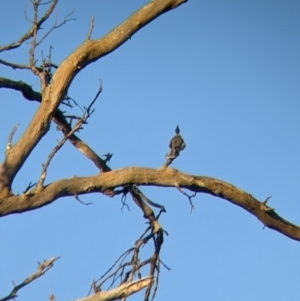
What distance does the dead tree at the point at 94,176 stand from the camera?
16.2 ft

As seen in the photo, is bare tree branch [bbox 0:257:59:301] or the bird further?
the bird

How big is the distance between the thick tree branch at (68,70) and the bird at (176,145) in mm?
860

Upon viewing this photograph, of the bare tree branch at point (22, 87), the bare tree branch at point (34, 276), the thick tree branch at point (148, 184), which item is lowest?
the bare tree branch at point (34, 276)

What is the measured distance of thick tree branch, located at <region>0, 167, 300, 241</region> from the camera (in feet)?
16.1

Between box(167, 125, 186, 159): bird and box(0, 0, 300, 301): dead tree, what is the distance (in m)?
0.09

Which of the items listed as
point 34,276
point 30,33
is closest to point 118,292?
point 34,276

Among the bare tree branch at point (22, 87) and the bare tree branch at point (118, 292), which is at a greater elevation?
the bare tree branch at point (22, 87)

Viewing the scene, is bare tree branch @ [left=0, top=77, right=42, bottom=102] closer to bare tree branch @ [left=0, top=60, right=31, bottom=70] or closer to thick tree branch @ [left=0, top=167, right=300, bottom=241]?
bare tree branch @ [left=0, top=60, right=31, bottom=70]

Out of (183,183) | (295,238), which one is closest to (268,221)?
(295,238)

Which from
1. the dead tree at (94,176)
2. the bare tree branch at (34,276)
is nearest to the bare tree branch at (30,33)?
the dead tree at (94,176)

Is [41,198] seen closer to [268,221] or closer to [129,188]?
[129,188]

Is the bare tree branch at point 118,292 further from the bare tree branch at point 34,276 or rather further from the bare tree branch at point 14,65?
the bare tree branch at point 14,65

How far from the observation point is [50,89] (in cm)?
519

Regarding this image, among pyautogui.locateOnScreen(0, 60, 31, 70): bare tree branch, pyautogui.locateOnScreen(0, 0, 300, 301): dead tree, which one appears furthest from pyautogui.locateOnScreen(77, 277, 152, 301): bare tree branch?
pyautogui.locateOnScreen(0, 60, 31, 70): bare tree branch
